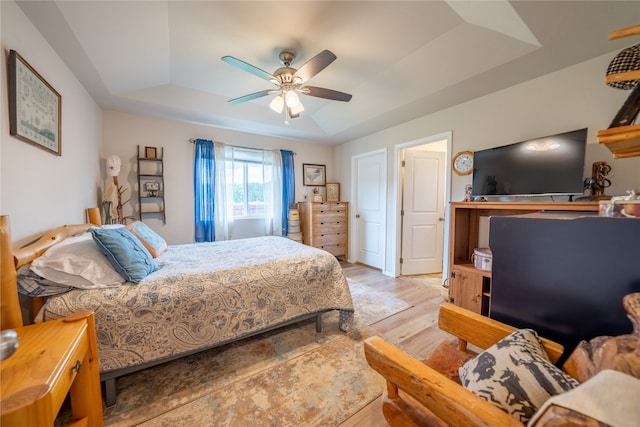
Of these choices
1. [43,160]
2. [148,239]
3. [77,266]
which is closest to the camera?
[77,266]

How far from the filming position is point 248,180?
406 centimetres

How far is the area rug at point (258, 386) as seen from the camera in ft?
4.30

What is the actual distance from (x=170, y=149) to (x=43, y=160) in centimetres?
191

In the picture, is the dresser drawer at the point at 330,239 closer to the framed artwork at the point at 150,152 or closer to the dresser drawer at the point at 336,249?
the dresser drawer at the point at 336,249

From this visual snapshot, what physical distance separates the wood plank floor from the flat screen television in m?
1.39

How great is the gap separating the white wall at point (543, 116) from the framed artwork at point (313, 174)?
6.49ft

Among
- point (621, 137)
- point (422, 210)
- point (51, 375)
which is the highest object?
point (621, 137)

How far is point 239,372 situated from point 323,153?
13.2 ft

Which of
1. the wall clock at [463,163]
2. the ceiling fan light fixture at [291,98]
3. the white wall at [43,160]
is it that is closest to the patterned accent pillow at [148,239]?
Result: the white wall at [43,160]

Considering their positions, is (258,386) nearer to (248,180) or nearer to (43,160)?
(43,160)

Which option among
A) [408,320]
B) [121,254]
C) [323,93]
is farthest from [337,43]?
[408,320]

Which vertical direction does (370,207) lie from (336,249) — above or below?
above

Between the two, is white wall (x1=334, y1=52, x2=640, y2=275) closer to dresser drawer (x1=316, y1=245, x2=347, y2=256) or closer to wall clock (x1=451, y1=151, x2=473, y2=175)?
wall clock (x1=451, y1=151, x2=473, y2=175)

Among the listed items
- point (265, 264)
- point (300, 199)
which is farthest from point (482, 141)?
point (300, 199)
